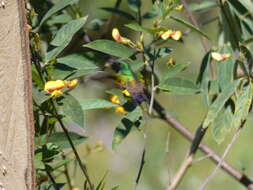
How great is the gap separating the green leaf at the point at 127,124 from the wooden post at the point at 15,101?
34 cm

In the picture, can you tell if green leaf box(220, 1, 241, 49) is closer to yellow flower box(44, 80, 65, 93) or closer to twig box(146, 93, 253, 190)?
twig box(146, 93, 253, 190)

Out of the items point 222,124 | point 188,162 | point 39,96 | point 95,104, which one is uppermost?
point 39,96

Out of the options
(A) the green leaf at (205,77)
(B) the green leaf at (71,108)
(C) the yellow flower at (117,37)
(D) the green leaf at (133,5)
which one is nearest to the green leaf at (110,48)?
(C) the yellow flower at (117,37)

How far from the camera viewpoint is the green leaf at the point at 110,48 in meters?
1.13

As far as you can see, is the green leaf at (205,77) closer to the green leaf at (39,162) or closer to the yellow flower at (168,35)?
the yellow flower at (168,35)

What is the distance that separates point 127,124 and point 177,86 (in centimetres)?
15

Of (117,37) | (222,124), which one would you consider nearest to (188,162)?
(222,124)

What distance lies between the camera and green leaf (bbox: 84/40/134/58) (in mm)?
1128

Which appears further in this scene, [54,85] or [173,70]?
[173,70]

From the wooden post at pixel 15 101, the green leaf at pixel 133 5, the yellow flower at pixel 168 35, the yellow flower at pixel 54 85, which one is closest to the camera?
the wooden post at pixel 15 101

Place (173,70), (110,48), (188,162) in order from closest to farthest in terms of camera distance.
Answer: (110,48), (173,70), (188,162)

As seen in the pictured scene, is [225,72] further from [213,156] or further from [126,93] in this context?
[213,156]

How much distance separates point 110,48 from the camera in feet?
3.82

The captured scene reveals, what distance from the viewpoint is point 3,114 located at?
93cm
